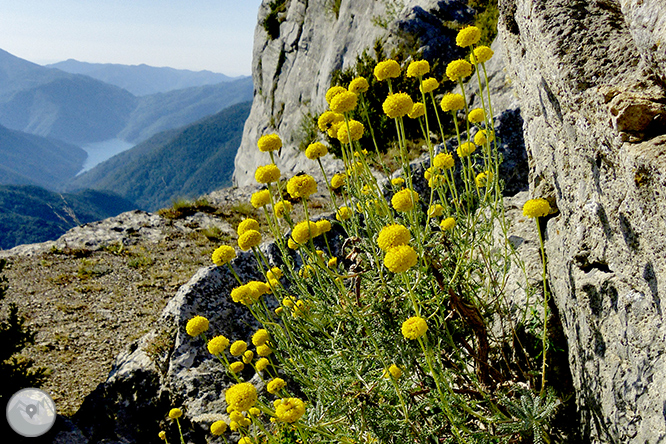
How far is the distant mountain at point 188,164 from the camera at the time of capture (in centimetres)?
16100

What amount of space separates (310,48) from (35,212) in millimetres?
149470

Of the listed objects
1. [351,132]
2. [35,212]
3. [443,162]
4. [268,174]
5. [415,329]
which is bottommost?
[35,212]

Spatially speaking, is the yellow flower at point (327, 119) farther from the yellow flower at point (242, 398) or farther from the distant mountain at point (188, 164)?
the distant mountain at point (188, 164)

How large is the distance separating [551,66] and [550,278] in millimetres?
1288

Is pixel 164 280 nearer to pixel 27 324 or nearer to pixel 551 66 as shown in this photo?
pixel 27 324

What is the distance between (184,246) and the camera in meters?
8.54

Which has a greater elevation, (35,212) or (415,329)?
(415,329)

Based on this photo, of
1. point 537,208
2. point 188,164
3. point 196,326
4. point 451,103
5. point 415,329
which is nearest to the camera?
point 415,329

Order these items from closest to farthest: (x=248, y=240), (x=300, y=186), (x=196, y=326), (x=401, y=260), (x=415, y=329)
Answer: (x=401, y=260), (x=415, y=329), (x=300, y=186), (x=248, y=240), (x=196, y=326)

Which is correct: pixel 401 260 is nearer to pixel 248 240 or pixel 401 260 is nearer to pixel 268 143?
pixel 248 240

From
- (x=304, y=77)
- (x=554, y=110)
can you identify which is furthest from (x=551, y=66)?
(x=304, y=77)

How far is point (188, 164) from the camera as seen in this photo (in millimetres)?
172125

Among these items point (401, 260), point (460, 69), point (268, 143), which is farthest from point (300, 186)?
point (460, 69)

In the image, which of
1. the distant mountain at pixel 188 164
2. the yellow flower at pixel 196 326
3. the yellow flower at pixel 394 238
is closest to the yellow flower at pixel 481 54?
the yellow flower at pixel 394 238
